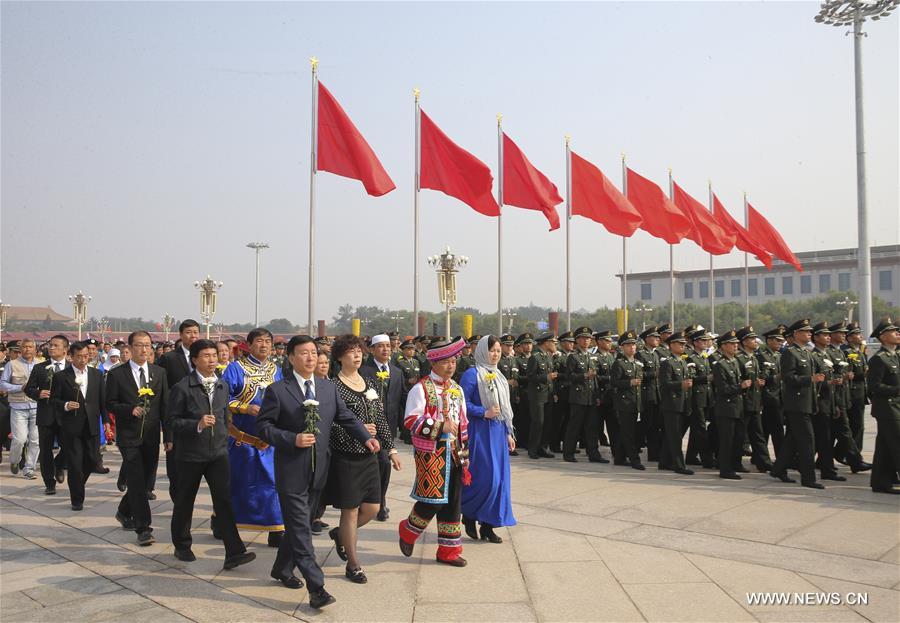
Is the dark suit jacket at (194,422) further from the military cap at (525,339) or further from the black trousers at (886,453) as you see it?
the military cap at (525,339)

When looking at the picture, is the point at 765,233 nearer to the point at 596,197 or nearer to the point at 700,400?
the point at 596,197

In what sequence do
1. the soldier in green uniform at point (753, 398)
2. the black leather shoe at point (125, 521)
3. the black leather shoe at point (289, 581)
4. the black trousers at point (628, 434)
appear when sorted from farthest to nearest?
the black trousers at point (628, 434)
the soldier in green uniform at point (753, 398)
the black leather shoe at point (125, 521)
the black leather shoe at point (289, 581)

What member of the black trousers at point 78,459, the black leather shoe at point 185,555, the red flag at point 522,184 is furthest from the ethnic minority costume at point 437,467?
the red flag at point 522,184

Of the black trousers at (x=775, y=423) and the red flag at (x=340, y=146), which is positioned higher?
the red flag at (x=340, y=146)

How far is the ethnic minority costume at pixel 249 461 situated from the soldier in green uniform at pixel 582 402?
5680 millimetres

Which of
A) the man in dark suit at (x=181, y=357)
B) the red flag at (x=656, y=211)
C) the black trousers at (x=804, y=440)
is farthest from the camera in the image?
the red flag at (x=656, y=211)

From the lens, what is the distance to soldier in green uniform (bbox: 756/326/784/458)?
10.1 metres

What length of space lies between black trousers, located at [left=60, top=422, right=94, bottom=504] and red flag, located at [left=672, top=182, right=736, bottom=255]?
17.9 metres

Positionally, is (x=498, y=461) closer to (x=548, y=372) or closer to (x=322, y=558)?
(x=322, y=558)

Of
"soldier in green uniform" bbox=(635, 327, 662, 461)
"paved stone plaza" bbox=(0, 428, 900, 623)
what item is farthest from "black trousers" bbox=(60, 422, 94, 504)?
"soldier in green uniform" bbox=(635, 327, 662, 461)

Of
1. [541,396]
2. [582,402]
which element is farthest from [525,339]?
[582,402]

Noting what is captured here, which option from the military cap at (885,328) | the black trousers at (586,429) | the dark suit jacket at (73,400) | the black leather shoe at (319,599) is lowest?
the black leather shoe at (319,599)

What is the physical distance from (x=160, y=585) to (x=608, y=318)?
304ft

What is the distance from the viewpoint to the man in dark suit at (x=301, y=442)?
484cm
